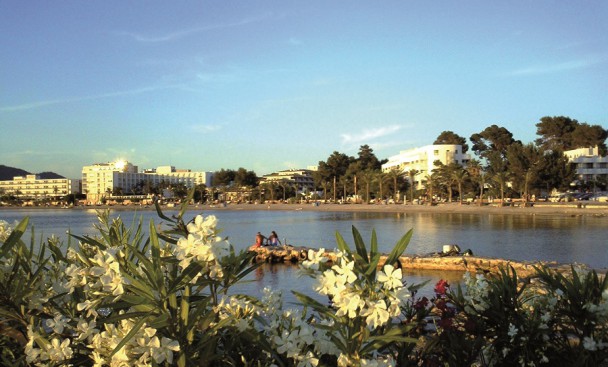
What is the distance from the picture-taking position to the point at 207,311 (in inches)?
103

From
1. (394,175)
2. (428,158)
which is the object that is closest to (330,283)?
(394,175)

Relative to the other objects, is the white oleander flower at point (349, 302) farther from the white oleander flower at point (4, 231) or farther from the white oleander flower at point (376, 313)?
the white oleander flower at point (4, 231)

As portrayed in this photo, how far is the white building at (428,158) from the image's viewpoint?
10300 cm

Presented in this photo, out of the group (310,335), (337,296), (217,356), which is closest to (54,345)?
(217,356)

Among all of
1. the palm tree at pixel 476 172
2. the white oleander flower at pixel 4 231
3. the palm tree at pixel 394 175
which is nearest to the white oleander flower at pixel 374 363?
the white oleander flower at pixel 4 231

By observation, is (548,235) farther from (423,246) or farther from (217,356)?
(217,356)

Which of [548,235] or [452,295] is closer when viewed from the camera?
[452,295]

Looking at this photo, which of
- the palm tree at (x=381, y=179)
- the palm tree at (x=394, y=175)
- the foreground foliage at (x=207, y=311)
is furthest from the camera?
the palm tree at (x=381, y=179)

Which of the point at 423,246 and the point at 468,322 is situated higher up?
the point at 468,322

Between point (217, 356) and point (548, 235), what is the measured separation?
3717 cm

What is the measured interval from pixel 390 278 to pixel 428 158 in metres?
109

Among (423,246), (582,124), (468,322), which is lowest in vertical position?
(423,246)

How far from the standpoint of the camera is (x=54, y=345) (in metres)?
2.42

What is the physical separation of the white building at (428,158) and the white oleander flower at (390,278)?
94907 mm
